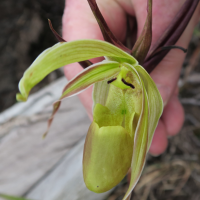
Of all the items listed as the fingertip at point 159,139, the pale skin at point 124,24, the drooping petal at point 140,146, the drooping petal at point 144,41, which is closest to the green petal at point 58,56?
the drooping petal at point 144,41

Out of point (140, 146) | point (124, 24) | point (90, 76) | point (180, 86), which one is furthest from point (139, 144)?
point (180, 86)

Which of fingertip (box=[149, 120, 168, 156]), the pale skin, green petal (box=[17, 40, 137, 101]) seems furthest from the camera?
fingertip (box=[149, 120, 168, 156])

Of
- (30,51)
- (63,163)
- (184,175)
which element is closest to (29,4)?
(30,51)

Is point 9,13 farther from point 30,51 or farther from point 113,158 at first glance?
point 113,158

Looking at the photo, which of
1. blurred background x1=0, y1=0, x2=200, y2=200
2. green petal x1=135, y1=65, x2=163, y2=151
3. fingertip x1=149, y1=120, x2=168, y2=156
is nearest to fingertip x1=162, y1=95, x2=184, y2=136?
fingertip x1=149, y1=120, x2=168, y2=156

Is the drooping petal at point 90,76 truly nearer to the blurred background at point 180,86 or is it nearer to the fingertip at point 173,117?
the fingertip at point 173,117

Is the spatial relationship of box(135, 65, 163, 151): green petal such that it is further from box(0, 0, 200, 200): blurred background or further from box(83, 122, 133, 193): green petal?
box(0, 0, 200, 200): blurred background

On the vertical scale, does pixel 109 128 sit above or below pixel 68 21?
below
